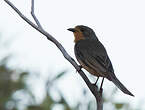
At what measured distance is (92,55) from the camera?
20.3ft

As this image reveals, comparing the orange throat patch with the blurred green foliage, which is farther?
the orange throat patch

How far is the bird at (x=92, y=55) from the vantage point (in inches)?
209

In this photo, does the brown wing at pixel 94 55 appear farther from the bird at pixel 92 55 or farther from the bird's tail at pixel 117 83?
the bird's tail at pixel 117 83

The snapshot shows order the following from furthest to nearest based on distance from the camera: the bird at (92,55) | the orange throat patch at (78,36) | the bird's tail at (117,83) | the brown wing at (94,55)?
1. the orange throat patch at (78,36)
2. the brown wing at (94,55)
3. the bird at (92,55)
4. the bird's tail at (117,83)

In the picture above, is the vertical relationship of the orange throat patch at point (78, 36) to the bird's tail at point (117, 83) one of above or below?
above

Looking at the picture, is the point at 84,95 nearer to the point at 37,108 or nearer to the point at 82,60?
the point at 37,108

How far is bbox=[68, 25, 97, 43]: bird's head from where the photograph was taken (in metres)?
7.13

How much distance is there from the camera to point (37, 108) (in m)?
4.65

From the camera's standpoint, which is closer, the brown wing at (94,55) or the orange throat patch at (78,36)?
the brown wing at (94,55)

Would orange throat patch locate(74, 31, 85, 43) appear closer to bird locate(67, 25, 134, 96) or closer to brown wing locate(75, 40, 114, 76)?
bird locate(67, 25, 134, 96)

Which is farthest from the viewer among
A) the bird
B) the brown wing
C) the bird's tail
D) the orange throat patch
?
the orange throat patch

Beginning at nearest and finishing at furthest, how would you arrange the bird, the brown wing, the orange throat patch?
1. the bird
2. the brown wing
3. the orange throat patch

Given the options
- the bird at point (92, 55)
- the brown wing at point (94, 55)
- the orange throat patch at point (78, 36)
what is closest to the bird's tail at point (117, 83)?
the bird at point (92, 55)

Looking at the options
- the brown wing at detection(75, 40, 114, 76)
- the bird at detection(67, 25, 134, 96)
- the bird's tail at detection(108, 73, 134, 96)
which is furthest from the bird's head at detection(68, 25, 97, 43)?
the bird's tail at detection(108, 73, 134, 96)
